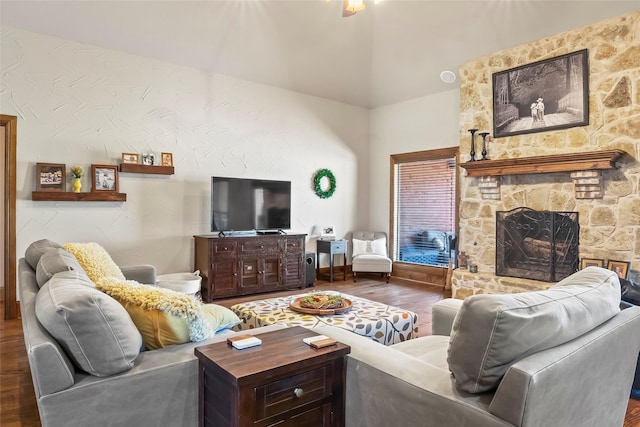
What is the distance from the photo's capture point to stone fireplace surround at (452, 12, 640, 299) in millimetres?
4125

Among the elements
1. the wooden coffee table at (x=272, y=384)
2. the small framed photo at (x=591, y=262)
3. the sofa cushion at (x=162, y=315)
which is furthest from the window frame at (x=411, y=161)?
the sofa cushion at (x=162, y=315)

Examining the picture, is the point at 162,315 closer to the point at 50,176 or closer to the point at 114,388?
the point at 114,388

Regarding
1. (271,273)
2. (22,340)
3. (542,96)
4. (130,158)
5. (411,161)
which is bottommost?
(22,340)

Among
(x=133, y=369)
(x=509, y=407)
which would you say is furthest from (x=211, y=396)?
(x=509, y=407)

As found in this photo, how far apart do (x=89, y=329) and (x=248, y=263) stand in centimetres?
406

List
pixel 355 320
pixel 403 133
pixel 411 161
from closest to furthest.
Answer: pixel 355 320 → pixel 411 161 → pixel 403 133

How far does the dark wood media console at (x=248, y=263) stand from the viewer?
516 centimetres

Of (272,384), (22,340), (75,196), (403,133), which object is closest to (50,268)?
(272,384)

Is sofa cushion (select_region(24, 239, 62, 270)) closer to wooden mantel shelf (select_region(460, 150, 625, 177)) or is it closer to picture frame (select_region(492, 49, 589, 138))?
wooden mantel shelf (select_region(460, 150, 625, 177))

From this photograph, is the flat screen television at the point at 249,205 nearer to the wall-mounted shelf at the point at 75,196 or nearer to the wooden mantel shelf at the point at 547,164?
the wall-mounted shelf at the point at 75,196

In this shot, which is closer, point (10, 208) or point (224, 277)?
point (10, 208)

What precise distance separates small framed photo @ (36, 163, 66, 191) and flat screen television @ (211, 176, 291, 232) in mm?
1673

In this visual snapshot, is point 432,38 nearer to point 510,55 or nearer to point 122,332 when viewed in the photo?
point 510,55

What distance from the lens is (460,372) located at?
1344mm
